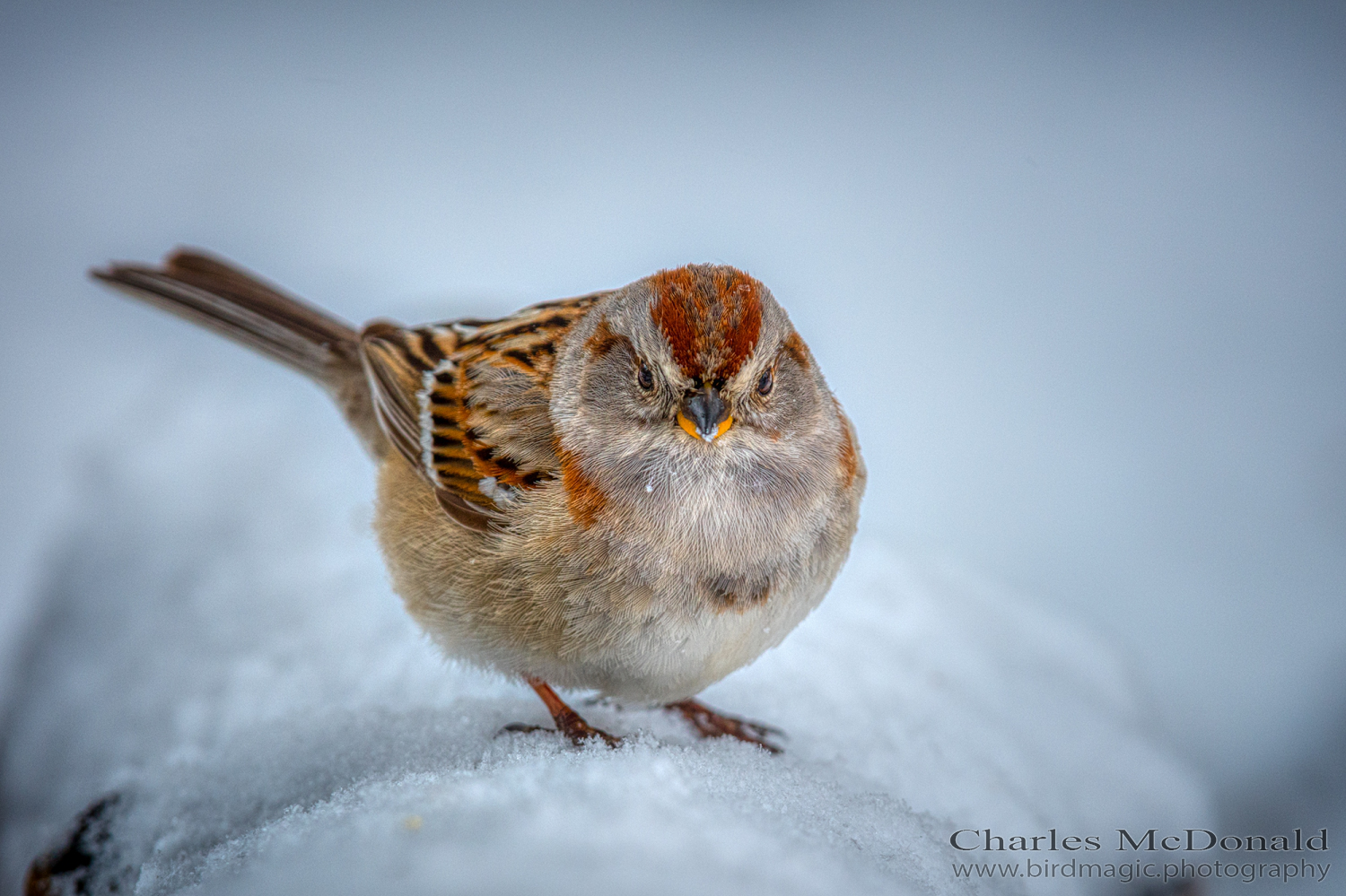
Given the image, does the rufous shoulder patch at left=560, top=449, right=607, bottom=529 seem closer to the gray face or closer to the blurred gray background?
the gray face

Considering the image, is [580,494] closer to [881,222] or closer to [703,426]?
[703,426]

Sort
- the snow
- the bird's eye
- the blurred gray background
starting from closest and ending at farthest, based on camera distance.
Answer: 1. the snow
2. the bird's eye
3. the blurred gray background

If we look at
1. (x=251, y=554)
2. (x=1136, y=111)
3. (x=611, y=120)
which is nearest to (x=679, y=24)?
(x=611, y=120)

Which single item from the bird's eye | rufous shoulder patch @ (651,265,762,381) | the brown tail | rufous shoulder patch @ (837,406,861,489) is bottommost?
rufous shoulder patch @ (837,406,861,489)

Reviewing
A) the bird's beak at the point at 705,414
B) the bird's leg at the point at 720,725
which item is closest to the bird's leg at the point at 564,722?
the bird's leg at the point at 720,725

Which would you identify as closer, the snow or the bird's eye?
the snow

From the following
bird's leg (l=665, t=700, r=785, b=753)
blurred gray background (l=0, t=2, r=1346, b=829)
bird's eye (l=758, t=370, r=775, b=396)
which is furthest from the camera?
blurred gray background (l=0, t=2, r=1346, b=829)

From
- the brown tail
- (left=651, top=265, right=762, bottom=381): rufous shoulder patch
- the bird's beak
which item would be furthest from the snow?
(left=651, top=265, right=762, bottom=381): rufous shoulder patch

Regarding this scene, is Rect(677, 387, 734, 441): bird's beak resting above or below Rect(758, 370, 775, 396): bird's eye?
below
